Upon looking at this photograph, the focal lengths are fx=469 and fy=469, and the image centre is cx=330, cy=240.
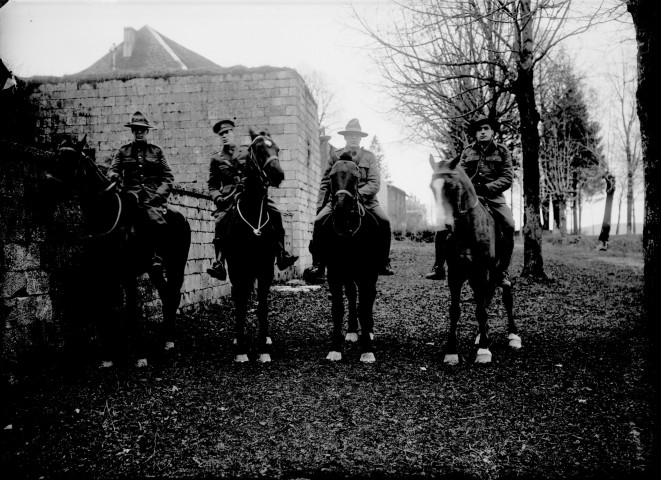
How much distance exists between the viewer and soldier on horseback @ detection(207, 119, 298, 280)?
570 centimetres

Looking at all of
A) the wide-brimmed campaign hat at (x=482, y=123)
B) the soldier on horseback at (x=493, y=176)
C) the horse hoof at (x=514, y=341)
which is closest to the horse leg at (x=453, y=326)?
the soldier on horseback at (x=493, y=176)

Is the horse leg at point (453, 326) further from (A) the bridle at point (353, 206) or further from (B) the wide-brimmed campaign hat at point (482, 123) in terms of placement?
(B) the wide-brimmed campaign hat at point (482, 123)

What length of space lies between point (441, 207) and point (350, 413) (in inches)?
92.5

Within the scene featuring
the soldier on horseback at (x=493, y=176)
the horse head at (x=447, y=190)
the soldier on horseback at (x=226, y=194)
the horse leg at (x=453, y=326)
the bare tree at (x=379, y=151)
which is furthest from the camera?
the bare tree at (x=379, y=151)

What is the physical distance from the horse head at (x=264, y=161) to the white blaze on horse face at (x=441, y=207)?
1.68 meters

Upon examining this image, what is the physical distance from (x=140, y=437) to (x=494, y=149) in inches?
205

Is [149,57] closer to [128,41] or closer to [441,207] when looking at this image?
[128,41]

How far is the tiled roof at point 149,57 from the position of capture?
81.6 feet

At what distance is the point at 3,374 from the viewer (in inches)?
180

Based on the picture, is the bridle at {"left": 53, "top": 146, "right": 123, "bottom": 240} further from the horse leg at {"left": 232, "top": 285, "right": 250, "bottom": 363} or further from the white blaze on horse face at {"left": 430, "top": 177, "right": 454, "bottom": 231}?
the white blaze on horse face at {"left": 430, "top": 177, "right": 454, "bottom": 231}

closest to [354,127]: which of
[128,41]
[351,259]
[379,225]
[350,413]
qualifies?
[379,225]

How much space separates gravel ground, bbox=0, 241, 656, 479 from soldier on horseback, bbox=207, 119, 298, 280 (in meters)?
1.19

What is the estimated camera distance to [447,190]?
16.6 ft

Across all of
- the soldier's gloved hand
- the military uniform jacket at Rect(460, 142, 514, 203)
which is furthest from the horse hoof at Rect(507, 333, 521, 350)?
the soldier's gloved hand
